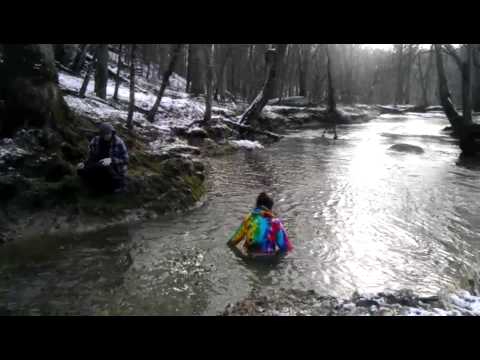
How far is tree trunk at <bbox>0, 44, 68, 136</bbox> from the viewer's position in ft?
24.2

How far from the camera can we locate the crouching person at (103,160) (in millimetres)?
7234

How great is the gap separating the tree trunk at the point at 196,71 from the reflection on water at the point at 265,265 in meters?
16.8

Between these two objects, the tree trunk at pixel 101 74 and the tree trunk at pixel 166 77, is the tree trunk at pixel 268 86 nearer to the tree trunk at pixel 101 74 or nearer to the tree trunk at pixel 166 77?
the tree trunk at pixel 166 77

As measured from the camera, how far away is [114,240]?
252 inches

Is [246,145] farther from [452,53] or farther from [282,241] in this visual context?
[282,241]

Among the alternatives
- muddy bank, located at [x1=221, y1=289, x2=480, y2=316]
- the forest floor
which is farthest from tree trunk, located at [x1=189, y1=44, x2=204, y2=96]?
muddy bank, located at [x1=221, y1=289, x2=480, y2=316]

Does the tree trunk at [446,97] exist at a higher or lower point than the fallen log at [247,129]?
higher

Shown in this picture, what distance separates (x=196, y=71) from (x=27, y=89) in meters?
21.7

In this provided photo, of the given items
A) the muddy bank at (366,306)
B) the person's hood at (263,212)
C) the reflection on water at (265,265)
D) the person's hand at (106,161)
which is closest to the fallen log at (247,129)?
the reflection on water at (265,265)

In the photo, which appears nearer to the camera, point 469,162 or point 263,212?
point 263,212

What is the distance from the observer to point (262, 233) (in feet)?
18.9

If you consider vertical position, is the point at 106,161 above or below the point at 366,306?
above

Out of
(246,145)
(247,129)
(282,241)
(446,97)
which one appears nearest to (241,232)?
(282,241)
